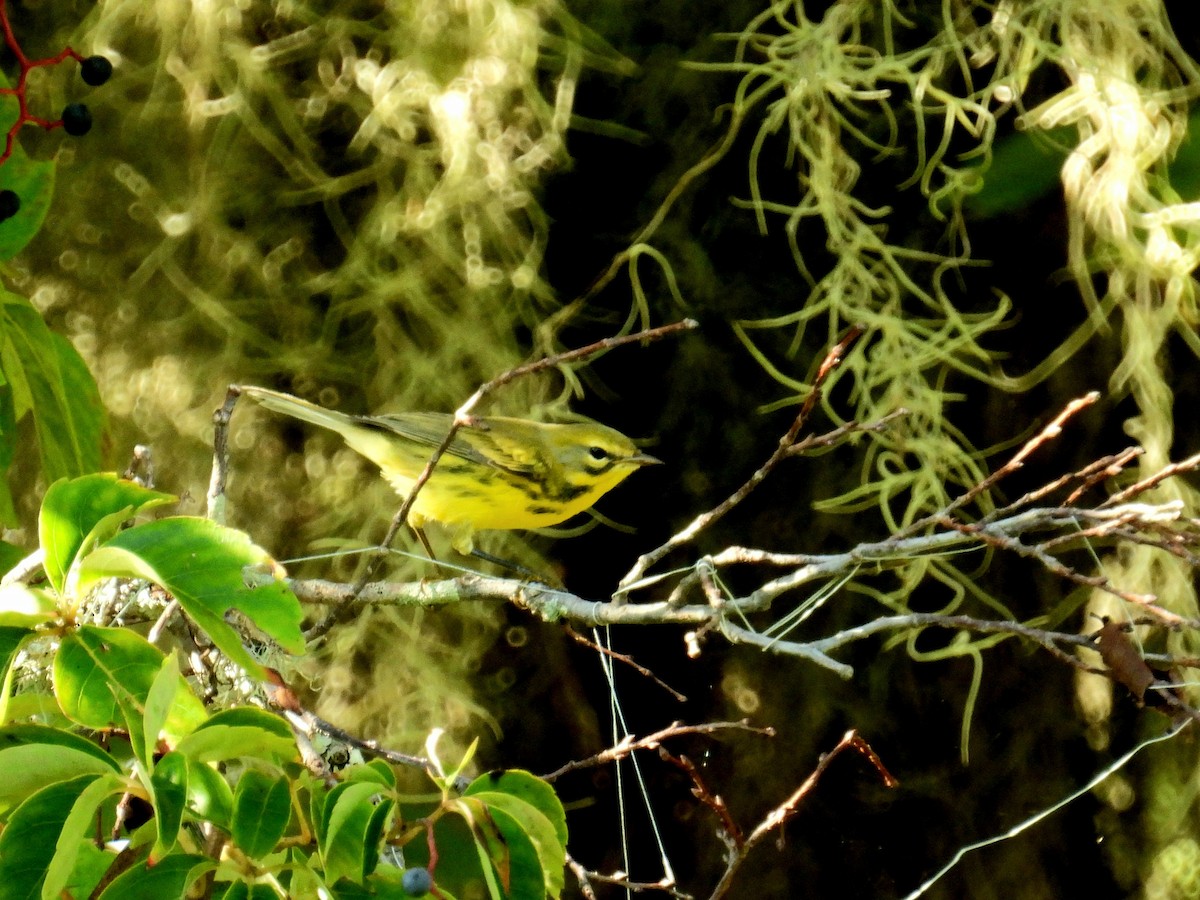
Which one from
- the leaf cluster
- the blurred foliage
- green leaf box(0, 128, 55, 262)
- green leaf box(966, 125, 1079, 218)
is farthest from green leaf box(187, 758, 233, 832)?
green leaf box(966, 125, 1079, 218)

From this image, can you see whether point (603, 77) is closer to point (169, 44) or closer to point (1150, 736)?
point (169, 44)

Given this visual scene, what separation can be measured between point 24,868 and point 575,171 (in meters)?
0.92

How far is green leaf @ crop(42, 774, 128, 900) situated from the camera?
0.56m

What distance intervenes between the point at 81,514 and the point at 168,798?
17cm

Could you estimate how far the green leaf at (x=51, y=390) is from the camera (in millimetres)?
939

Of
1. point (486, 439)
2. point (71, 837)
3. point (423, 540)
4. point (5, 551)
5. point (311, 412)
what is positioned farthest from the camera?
point (486, 439)

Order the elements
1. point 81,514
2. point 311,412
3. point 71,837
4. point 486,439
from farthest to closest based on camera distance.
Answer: point 486,439
point 311,412
point 81,514
point 71,837

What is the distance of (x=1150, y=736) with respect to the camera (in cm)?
121

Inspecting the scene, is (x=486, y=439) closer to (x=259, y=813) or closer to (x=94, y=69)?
(x=94, y=69)

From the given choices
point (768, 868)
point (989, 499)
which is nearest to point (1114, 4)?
point (989, 499)

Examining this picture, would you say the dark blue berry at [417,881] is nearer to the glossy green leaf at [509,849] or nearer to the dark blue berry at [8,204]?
the glossy green leaf at [509,849]

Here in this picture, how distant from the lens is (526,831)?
663 mm

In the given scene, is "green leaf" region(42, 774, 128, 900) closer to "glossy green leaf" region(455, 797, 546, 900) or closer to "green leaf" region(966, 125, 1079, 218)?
"glossy green leaf" region(455, 797, 546, 900)

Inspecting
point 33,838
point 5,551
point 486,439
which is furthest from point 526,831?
point 486,439
